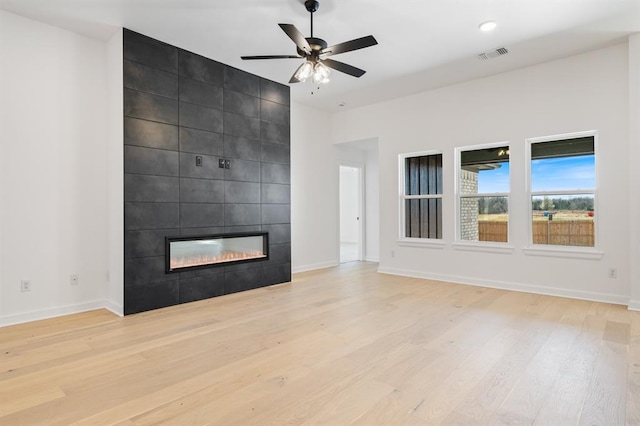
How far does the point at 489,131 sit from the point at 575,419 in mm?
4101

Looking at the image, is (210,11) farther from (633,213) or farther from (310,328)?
(633,213)

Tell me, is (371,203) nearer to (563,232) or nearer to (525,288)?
(525,288)

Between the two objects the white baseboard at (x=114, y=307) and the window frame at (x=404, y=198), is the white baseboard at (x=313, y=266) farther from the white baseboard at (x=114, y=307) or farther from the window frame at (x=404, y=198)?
the white baseboard at (x=114, y=307)

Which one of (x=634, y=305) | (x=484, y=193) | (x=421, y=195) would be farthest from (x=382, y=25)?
(x=634, y=305)

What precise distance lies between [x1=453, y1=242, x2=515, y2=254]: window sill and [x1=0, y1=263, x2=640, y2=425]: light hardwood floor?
940mm

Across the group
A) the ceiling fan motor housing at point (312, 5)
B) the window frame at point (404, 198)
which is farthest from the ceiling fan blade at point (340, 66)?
the window frame at point (404, 198)

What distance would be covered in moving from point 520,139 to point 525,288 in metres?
2.02

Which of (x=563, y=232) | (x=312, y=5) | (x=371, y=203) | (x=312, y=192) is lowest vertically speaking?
(x=563, y=232)

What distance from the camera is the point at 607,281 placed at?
417cm

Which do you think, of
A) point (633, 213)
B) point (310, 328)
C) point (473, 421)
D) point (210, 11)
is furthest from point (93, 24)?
point (633, 213)

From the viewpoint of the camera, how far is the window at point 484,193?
16.7 ft

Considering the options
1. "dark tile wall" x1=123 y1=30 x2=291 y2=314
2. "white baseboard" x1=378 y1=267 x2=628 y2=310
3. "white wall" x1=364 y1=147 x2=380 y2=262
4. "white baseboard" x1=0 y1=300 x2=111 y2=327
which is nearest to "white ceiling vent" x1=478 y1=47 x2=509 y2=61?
"dark tile wall" x1=123 y1=30 x2=291 y2=314

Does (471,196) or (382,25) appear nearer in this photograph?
(382,25)

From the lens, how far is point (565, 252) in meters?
4.45
